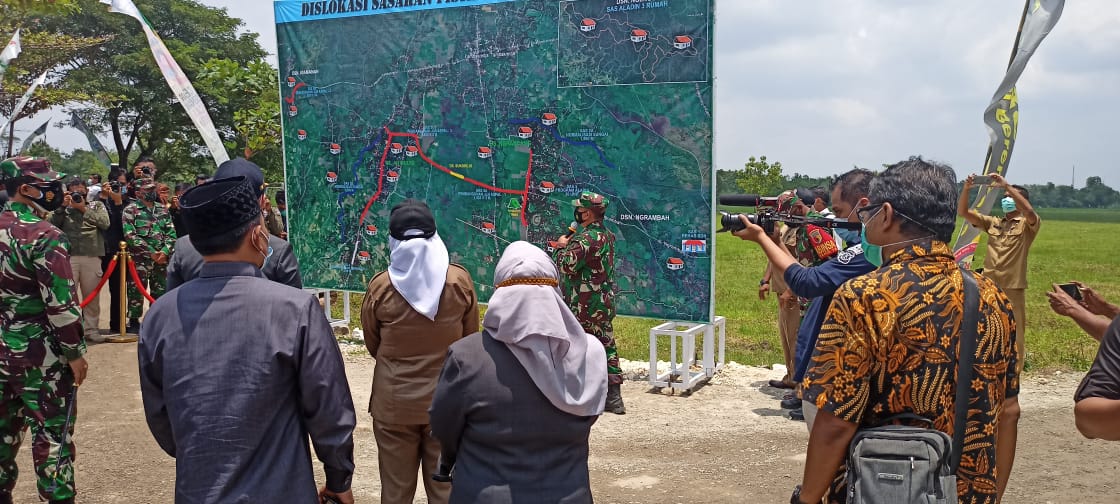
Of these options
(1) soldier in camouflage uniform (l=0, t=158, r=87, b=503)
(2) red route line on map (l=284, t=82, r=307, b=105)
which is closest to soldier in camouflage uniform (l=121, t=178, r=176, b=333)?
(2) red route line on map (l=284, t=82, r=307, b=105)

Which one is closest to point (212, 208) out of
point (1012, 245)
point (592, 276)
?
point (592, 276)

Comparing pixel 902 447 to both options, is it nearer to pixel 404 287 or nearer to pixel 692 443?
pixel 404 287

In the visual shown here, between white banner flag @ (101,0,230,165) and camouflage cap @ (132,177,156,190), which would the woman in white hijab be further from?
camouflage cap @ (132,177,156,190)

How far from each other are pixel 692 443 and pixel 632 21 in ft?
12.8

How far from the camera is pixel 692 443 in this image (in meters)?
6.38

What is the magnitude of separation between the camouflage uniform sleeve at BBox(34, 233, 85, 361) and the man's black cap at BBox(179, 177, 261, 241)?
2.21 metres

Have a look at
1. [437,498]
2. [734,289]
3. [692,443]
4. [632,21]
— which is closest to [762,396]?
[692,443]

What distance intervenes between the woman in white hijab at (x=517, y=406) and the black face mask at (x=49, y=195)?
3.11m

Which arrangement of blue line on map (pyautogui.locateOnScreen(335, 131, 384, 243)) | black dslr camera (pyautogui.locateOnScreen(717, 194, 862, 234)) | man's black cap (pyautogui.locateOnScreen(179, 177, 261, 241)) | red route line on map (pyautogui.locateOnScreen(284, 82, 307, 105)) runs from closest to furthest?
man's black cap (pyautogui.locateOnScreen(179, 177, 261, 241))
black dslr camera (pyautogui.locateOnScreen(717, 194, 862, 234))
blue line on map (pyautogui.locateOnScreen(335, 131, 384, 243))
red route line on map (pyautogui.locateOnScreen(284, 82, 307, 105))

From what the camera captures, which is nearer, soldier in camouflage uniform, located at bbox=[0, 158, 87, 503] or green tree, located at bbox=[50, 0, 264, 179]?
soldier in camouflage uniform, located at bbox=[0, 158, 87, 503]

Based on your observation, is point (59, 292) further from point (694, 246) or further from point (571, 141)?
point (694, 246)

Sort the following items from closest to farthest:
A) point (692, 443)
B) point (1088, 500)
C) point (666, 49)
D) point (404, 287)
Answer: point (404, 287) < point (1088, 500) < point (692, 443) < point (666, 49)

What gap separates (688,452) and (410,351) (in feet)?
9.47

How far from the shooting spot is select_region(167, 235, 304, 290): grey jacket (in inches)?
164
